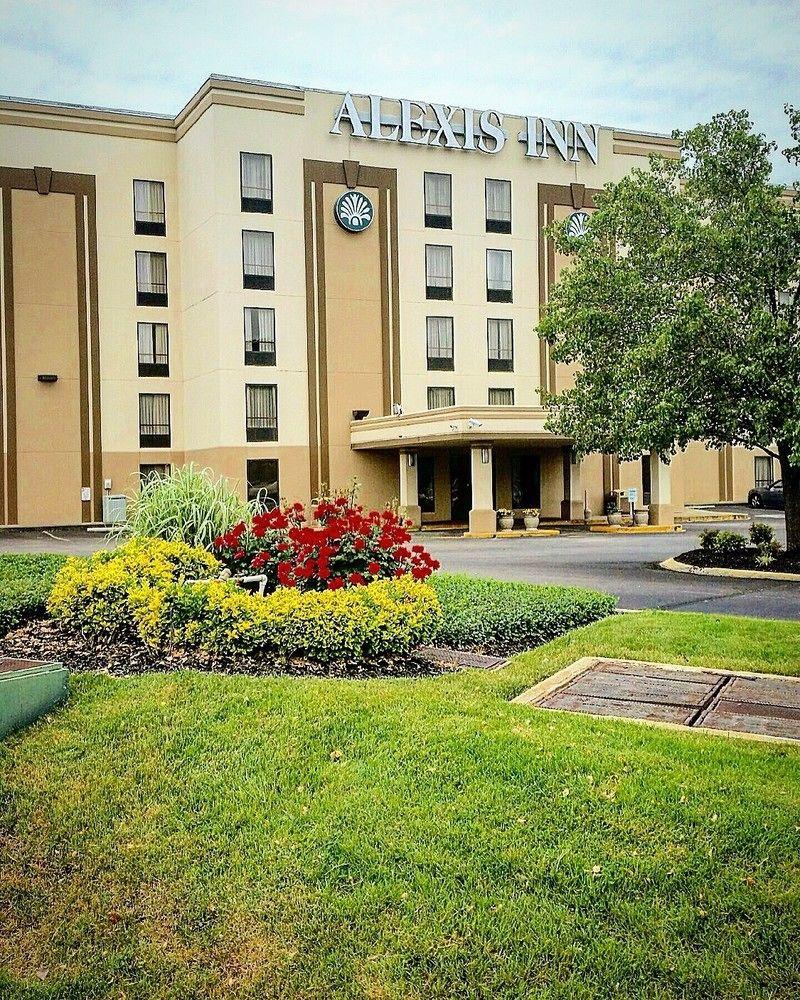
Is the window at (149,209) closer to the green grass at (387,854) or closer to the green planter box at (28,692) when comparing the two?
the green planter box at (28,692)

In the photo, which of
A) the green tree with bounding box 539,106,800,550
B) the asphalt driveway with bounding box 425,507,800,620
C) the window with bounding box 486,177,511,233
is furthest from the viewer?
the window with bounding box 486,177,511,233

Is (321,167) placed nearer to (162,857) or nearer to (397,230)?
(397,230)

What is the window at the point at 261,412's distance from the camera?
118ft

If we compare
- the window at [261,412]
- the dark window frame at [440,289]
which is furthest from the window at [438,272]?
the window at [261,412]

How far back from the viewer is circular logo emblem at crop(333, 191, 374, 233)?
36.9 metres

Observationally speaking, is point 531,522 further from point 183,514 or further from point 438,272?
point 183,514

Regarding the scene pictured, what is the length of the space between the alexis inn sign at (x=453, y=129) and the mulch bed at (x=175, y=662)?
32.0m

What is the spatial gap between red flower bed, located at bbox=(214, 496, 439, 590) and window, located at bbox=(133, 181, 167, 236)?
30908 mm

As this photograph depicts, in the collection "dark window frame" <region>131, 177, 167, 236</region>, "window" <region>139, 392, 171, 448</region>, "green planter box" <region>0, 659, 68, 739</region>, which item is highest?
"dark window frame" <region>131, 177, 167, 236</region>

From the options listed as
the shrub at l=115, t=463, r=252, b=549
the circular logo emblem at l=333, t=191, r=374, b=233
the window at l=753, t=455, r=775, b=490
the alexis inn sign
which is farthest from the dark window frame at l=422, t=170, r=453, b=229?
the shrub at l=115, t=463, r=252, b=549

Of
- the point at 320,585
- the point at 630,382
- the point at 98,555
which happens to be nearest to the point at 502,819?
the point at 320,585

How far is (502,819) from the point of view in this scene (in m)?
4.69

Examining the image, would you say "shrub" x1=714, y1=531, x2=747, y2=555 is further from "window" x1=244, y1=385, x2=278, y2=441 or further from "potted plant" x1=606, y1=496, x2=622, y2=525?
"window" x1=244, y1=385, x2=278, y2=441

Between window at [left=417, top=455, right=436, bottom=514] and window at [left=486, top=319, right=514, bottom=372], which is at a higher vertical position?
window at [left=486, top=319, right=514, bottom=372]
